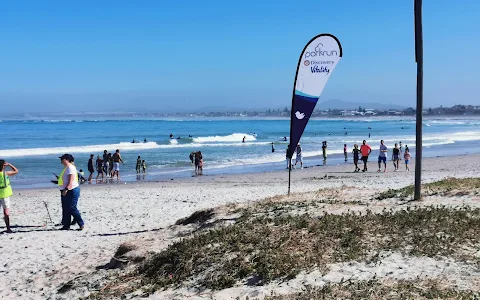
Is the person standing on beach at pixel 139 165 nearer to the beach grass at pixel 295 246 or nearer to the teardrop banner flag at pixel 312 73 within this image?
the teardrop banner flag at pixel 312 73

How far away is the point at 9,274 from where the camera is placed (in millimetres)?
8312

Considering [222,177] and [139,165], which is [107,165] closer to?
[139,165]

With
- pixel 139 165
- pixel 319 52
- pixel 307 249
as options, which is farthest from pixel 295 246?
pixel 139 165

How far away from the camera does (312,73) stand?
409 inches

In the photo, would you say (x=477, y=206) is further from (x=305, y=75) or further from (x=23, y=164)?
(x=23, y=164)

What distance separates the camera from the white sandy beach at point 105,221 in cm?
791

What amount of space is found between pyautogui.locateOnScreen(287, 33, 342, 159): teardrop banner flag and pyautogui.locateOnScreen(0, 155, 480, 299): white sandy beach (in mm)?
2295

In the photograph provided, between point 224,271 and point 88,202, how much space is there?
11.5 m

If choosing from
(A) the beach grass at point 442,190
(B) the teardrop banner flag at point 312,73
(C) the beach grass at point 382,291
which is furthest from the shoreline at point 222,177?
(C) the beach grass at point 382,291

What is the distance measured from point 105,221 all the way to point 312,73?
20.8ft

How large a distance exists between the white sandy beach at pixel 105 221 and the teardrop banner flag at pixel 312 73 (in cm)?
229

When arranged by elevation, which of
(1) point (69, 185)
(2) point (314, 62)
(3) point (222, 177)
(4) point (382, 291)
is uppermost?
(2) point (314, 62)

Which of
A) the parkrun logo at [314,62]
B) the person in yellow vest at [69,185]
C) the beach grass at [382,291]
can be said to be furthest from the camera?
the person in yellow vest at [69,185]

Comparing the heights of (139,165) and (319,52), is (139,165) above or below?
below
